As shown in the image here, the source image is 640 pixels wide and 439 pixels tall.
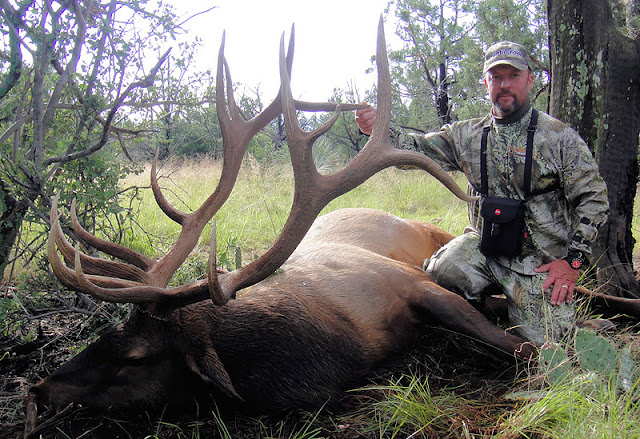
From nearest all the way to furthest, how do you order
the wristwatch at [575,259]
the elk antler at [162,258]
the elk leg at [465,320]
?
the elk antler at [162,258] < the elk leg at [465,320] < the wristwatch at [575,259]

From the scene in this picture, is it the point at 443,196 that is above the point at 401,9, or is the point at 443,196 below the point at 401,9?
below

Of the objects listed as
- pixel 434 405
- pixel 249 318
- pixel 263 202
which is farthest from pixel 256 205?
pixel 434 405

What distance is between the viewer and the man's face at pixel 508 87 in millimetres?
3311

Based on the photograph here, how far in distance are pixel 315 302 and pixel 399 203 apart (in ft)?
18.0

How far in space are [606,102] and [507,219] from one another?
1.23m

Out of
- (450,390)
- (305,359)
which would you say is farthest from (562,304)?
(305,359)

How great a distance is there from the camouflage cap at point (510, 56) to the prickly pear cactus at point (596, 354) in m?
1.69

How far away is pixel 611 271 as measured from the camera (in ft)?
12.4

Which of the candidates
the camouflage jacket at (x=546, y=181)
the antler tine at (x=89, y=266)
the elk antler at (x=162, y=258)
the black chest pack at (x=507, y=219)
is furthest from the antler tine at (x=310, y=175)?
the camouflage jacket at (x=546, y=181)

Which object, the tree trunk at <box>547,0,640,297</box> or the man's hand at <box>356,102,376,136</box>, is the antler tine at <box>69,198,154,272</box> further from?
the tree trunk at <box>547,0,640,297</box>

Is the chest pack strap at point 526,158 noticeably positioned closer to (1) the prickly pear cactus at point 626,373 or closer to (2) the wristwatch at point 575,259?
(2) the wristwatch at point 575,259

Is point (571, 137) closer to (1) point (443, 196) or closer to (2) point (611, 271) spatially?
(2) point (611, 271)

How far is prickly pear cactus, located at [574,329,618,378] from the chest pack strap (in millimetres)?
1116

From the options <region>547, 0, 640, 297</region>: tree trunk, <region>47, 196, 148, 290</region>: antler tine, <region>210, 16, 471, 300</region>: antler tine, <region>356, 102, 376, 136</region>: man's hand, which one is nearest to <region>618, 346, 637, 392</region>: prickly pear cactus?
<region>210, 16, 471, 300</region>: antler tine
